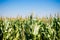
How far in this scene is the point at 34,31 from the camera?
8016 millimetres

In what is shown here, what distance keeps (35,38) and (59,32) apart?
5.20 ft

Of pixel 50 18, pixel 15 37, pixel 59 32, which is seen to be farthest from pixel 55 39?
pixel 15 37

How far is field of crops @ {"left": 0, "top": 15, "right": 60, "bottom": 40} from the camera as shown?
814 cm

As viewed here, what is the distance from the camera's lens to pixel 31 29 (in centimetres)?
813

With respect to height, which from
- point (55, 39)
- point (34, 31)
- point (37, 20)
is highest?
point (37, 20)

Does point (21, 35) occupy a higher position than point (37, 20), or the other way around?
point (37, 20)

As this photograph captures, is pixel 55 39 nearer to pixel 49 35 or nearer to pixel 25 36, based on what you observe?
pixel 49 35

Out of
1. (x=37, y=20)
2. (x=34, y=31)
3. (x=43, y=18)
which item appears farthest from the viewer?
(x=43, y=18)

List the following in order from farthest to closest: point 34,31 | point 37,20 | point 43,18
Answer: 1. point 43,18
2. point 37,20
3. point 34,31

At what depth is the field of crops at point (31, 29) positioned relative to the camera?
8.14 meters

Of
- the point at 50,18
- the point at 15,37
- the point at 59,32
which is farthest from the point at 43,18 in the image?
the point at 15,37

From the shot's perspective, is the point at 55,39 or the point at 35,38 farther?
the point at 55,39

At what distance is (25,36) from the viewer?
8.35 meters

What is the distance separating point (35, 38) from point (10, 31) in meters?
1.59
